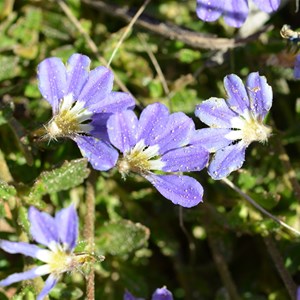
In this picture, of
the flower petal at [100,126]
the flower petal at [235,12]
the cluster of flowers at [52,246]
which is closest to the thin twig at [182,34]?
the flower petal at [235,12]

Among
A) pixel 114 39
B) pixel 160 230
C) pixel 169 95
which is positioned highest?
pixel 114 39

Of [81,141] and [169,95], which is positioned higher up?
[81,141]

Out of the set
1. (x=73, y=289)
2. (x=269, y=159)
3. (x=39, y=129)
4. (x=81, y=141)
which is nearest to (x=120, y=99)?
(x=81, y=141)

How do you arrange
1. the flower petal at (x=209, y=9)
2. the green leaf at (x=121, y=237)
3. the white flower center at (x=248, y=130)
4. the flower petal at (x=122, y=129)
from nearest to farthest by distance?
the flower petal at (x=122, y=129), the white flower center at (x=248, y=130), the flower petal at (x=209, y=9), the green leaf at (x=121, y=237)

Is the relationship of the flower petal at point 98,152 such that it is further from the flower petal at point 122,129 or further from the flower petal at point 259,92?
the flower petal at point 259,92

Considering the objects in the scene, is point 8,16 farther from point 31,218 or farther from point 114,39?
point 31,218

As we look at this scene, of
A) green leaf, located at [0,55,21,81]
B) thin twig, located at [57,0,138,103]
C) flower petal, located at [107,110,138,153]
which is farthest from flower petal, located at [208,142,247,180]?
green leaf, located at [0,55,21,81]

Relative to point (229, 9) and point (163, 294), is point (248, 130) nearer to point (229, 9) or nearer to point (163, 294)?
point (229, 9)
